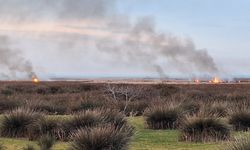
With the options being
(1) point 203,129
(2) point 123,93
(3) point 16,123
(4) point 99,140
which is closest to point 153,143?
(1) point 203,129

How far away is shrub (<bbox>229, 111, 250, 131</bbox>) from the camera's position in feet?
58.8

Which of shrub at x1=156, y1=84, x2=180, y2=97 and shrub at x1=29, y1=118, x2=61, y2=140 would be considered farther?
shrub at x1=156, y1=84, x2=180, y2=97

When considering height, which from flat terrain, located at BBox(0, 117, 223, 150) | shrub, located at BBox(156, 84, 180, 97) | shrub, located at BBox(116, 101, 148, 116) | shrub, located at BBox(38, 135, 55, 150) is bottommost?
flat terrain, located at BBox(0, 117, 223, 150)

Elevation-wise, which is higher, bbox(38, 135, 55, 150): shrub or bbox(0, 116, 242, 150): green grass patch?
bbox(38, 135, 55, 150): shrub

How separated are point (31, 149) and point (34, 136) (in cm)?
371

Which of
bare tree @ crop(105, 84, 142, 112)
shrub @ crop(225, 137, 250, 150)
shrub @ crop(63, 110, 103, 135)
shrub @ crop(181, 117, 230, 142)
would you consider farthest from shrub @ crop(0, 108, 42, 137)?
bare tree @ crop(105, 84, 142, 112)

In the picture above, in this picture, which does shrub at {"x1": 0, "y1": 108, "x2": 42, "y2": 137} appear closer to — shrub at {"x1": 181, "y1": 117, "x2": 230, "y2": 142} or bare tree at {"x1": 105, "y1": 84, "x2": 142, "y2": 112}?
shrub at {"x1": 181, "y1": 117, "x2": 230, "y2": 142}

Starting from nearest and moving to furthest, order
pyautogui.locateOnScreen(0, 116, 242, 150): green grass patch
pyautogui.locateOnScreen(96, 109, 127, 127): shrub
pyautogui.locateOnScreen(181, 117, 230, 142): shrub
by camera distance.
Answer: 1. pyautogui.locateOnScreen(0, 116, 242, 150): green grass patch
2. pyautogui.locateOnScreen(181, 117, 230, 142): shrub
3. pyautogui.locateOnScreen(96, 109, 127, 127): shrub

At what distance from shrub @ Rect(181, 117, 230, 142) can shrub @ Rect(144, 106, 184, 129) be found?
2.70 meters

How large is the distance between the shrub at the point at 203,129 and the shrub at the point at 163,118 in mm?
2702

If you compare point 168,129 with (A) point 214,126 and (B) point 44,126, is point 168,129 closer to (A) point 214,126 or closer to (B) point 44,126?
(A) point 214,126

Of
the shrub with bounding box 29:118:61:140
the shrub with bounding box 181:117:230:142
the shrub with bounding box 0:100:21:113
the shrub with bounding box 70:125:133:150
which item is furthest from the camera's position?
the shrub with bounding box 0:100:21:113

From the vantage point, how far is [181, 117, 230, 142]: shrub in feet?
51.2

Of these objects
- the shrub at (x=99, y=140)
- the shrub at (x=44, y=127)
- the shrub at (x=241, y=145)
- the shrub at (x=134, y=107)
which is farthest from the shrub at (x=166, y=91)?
the shrub at (x=241, y=145)
